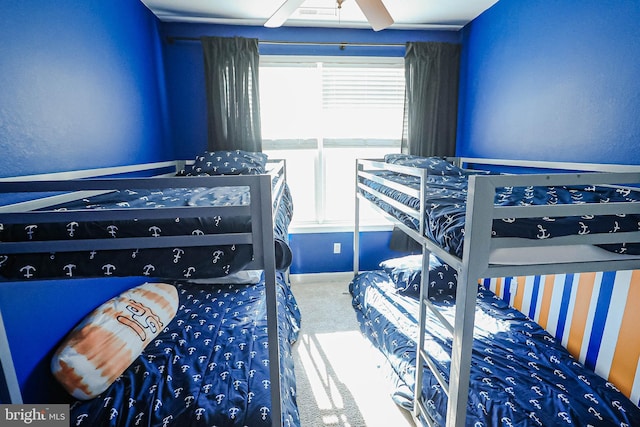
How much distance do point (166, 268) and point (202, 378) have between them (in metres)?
0.62

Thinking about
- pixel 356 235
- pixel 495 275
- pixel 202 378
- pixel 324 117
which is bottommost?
pixel 202 378

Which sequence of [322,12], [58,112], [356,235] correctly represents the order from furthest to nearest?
[356,235]
[322,12]
[58,112]

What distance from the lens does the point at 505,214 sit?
891mm

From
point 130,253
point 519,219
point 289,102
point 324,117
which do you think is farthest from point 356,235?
point 130,253

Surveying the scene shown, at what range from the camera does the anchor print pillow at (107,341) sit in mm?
1143

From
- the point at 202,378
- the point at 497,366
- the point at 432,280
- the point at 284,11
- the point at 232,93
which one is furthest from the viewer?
the point at 232,93

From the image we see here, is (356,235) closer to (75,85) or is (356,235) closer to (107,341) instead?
(107,341)

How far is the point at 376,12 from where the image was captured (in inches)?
61.8

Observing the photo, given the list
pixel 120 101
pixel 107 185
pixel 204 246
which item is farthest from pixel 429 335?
pixel 120 101

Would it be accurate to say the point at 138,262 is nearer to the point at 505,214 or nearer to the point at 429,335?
the point at 505,214

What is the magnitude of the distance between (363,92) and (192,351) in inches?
102

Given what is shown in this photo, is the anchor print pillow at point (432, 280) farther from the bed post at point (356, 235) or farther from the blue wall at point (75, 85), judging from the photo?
the blue wall at point (75, 85)

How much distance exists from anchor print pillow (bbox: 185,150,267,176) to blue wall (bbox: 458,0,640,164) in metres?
1.98

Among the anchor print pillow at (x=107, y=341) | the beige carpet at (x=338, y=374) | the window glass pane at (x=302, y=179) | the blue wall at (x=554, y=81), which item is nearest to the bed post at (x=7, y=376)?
the anchor print pillow at (x=107, y=341)
